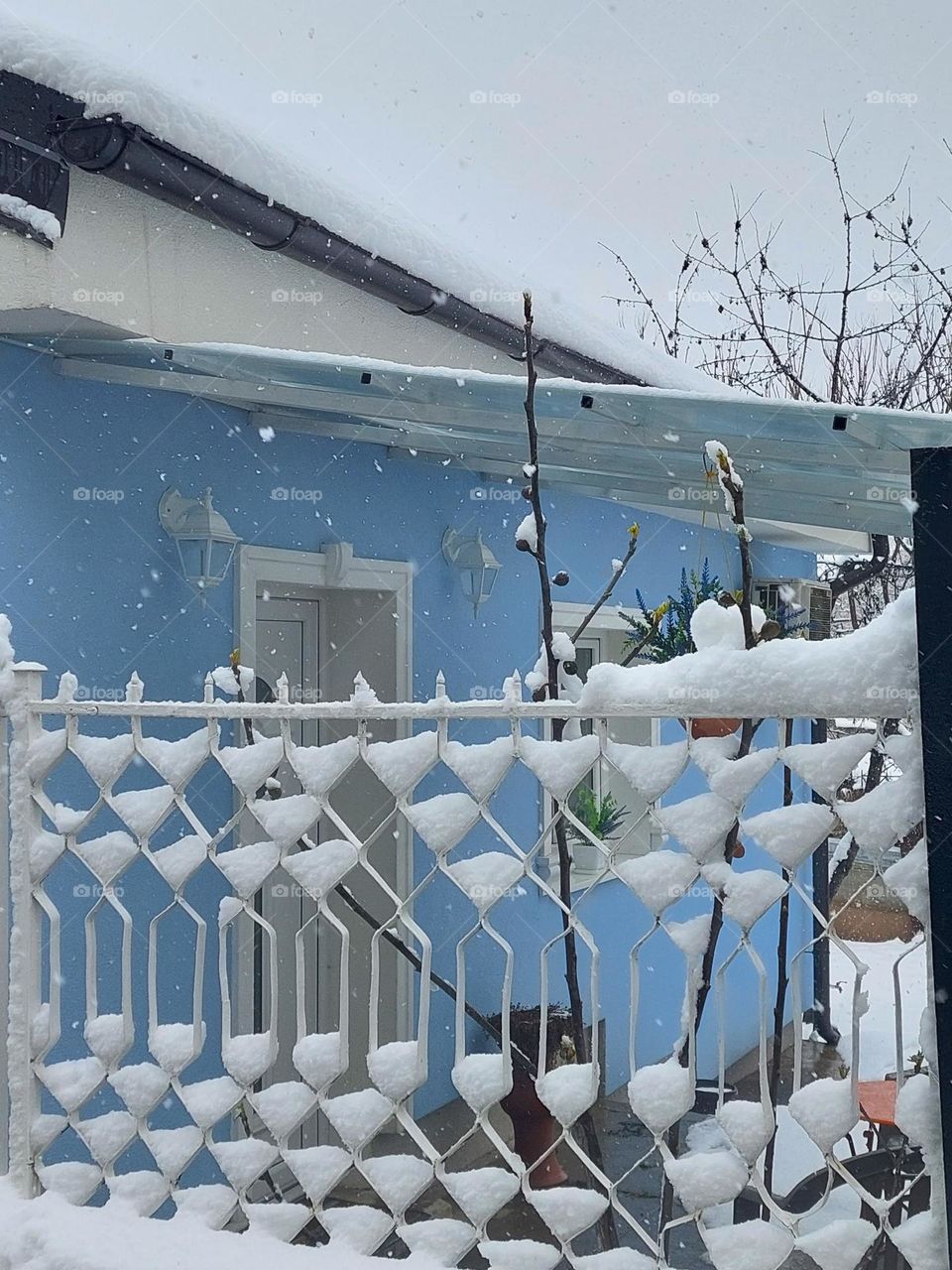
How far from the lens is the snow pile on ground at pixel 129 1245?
1.85 meters

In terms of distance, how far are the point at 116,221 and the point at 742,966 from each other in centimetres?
634

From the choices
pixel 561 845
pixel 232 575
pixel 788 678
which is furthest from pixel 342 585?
pixel 788 678

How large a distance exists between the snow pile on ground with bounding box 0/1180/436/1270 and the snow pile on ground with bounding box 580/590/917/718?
0.97 meters

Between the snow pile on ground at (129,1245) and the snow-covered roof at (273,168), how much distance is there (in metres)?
2.38

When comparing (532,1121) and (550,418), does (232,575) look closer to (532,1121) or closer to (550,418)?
(550,418)

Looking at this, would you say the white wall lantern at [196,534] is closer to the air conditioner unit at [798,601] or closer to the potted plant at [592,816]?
the potted plant at [592,816]

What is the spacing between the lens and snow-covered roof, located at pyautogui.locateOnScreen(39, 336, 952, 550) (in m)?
3.42

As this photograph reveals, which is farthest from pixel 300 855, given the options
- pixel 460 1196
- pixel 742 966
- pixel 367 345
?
pixel 742 966

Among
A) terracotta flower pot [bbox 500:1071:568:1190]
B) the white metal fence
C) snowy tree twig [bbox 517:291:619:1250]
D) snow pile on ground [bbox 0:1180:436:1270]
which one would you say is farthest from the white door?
snow pile on ground [bbox 0:1180:436:1270]

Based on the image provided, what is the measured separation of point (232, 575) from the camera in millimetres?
4465

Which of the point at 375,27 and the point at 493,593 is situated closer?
the point at 493,593

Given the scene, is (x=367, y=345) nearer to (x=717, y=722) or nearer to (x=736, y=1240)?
(x=717, y=722)

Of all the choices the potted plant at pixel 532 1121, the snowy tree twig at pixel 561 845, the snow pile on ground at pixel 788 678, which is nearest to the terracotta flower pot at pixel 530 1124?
the potted plant at pixel 532 1121

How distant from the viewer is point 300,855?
195 cm
